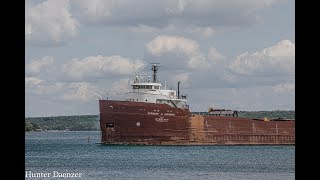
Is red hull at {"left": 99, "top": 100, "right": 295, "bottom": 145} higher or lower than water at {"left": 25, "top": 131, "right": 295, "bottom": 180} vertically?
higher

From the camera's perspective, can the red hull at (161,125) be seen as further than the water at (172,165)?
Yes

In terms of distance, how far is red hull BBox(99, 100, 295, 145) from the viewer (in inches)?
1788

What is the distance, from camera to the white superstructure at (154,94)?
46.8m

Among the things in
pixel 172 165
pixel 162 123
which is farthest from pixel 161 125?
pixel 172 165

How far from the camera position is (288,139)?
179ft

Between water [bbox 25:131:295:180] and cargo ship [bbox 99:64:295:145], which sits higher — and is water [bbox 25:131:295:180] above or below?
below

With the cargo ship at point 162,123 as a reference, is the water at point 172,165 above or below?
below

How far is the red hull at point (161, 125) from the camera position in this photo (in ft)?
149

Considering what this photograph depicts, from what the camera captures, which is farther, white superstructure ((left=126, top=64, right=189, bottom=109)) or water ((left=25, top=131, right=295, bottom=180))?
white superstructure ((left=126, top=64, right=189, bottom=109))

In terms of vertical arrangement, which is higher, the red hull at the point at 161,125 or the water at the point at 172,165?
the red hull at the point at 161,125

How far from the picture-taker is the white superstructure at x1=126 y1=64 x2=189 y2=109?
46.8m

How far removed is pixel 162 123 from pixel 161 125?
0.54 ft
